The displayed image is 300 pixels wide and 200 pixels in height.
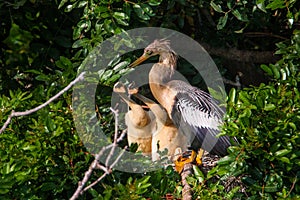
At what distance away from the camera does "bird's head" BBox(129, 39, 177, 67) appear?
3.97 meters

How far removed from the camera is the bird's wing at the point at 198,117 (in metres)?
3.66

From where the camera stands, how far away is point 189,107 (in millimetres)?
3742

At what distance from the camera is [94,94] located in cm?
345

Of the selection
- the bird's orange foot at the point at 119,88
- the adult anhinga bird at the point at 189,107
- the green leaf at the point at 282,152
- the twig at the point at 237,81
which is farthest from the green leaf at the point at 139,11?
the twig at the point at 237,81

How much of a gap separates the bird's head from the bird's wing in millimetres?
274

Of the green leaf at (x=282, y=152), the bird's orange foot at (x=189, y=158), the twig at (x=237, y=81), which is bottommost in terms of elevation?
the twig at (x=237, y=81)

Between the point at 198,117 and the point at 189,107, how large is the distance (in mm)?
68

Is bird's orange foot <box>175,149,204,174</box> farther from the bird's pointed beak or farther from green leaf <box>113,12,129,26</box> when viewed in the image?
green leaf <box>113,12,129,26</box>

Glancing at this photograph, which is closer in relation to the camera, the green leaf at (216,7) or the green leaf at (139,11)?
the green leaf at (139,11)

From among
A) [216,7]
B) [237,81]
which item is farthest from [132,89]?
[237,81]

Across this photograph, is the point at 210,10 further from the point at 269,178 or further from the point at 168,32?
the point at 269,178

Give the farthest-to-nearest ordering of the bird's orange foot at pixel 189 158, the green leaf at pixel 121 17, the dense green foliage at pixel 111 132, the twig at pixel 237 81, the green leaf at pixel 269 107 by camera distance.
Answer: the twig at pixel 237 81, the bird's orange foot at pixel 189 158, the green leaf at pixel 121 17, the green leaf at pixel 269 107, the dense green foliage at pixel 111 132

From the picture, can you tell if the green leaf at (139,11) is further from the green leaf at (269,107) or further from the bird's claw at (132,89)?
the green leaf at (269,107)

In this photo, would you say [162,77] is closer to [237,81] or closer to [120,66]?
[120,66]
